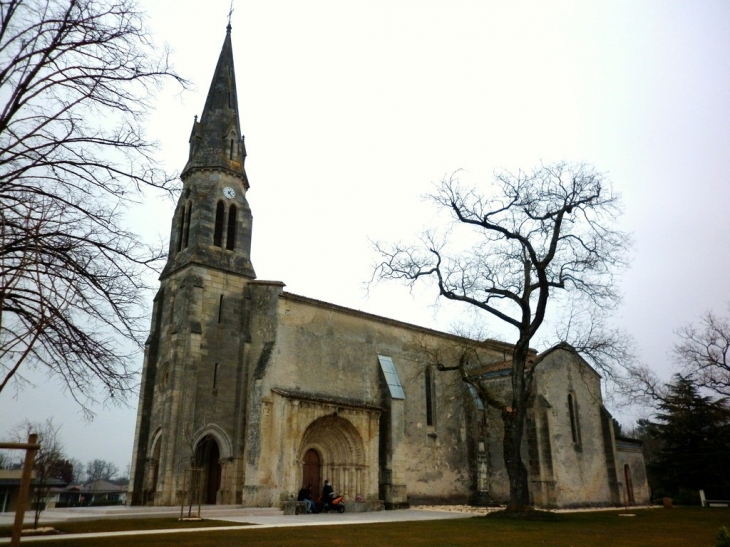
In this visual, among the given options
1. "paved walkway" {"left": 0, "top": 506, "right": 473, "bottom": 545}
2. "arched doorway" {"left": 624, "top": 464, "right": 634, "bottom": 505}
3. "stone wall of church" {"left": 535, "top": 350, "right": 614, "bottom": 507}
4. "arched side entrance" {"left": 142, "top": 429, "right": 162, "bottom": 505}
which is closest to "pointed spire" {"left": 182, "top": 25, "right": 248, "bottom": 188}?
"arched side entrance" {"left": 142, "top": 429, "right": 162, "bottom": 505}

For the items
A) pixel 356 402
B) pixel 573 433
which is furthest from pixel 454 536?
pixel 573 433

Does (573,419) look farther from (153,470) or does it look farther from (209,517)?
(153,470)

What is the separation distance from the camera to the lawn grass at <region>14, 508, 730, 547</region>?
39.4 feet

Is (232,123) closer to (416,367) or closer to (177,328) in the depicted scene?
(177,328)

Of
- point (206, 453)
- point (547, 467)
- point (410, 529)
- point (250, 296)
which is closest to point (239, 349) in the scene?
point (250, 296)

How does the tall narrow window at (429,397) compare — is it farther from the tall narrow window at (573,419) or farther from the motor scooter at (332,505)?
the motor scooter at (332,505)

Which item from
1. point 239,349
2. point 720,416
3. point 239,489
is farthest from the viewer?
point 720,416

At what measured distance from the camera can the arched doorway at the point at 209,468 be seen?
25.4 meters

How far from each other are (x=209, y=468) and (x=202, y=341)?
595 cm

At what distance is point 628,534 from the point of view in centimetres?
1603

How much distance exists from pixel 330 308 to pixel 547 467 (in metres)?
14.1

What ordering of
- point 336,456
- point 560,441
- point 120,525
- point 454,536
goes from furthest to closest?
point 560,441 < point 336,456 < point 120,525 < point 454,536

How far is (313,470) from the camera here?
2711 centimetres

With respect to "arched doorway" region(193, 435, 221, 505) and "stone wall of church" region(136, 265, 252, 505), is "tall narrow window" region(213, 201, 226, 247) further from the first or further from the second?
"arched doorway" region(193, 435, 221, 505)
